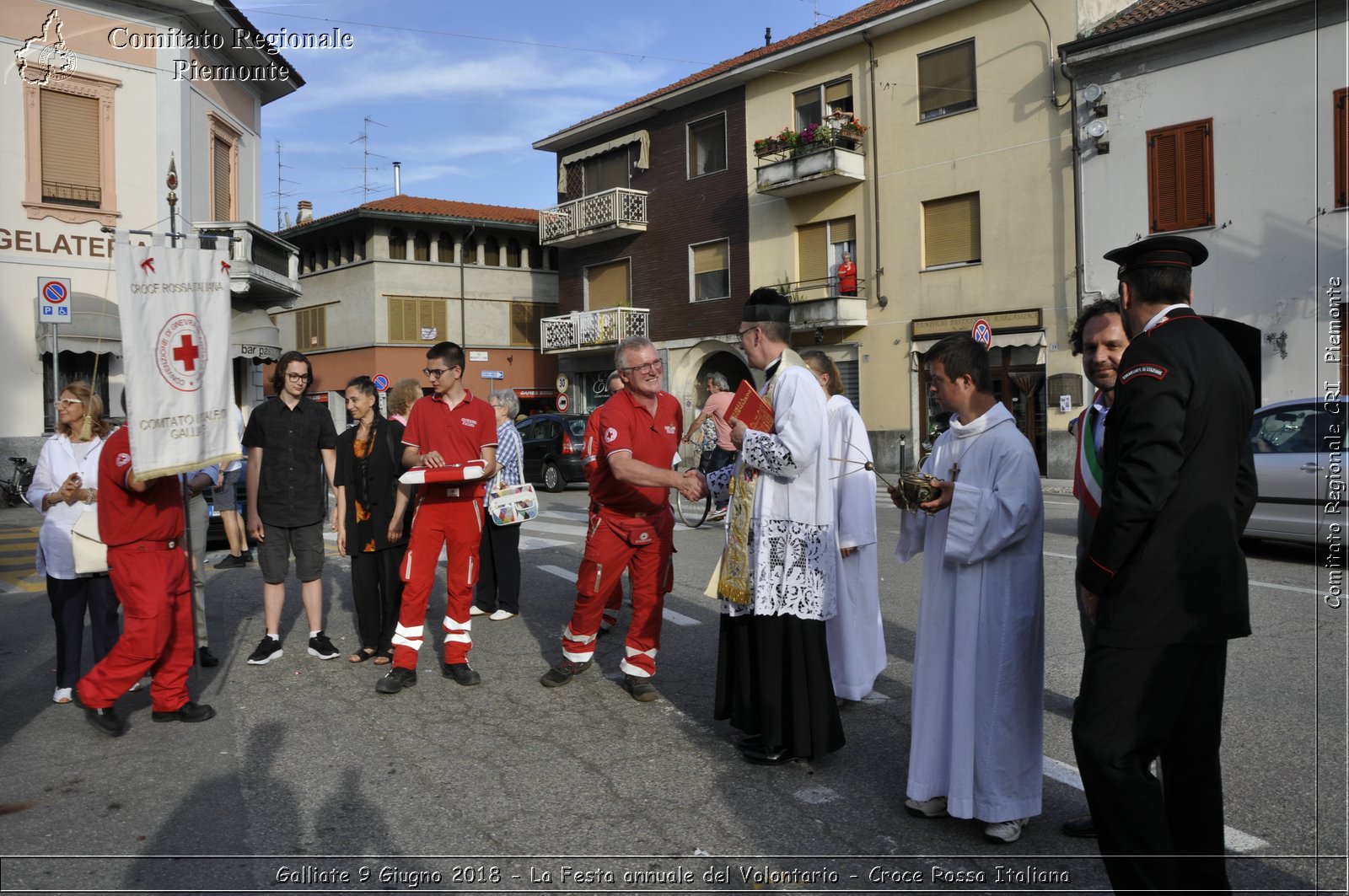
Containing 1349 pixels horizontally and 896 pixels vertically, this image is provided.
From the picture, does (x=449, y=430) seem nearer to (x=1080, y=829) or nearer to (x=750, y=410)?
(x=750, y=410)

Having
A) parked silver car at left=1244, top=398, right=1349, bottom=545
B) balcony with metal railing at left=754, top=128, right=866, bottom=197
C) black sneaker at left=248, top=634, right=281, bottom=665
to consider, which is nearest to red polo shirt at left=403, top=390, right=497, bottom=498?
black sneaker at left=248, top=634, right=281, bottom=665

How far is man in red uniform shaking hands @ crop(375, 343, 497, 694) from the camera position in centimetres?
607

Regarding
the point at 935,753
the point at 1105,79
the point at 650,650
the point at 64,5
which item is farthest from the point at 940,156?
the point at 935,753

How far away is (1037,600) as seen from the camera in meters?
3.81

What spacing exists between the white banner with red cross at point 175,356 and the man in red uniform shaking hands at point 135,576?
26 centimetres

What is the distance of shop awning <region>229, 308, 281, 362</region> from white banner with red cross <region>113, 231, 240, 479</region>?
16.7 meters

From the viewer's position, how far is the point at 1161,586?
2.86 m

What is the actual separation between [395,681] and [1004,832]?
362 cm

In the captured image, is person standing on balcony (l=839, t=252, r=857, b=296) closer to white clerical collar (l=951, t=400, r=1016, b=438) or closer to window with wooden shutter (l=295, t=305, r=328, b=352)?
white clerical collar (l=951, t=400, r=1016, b=438)

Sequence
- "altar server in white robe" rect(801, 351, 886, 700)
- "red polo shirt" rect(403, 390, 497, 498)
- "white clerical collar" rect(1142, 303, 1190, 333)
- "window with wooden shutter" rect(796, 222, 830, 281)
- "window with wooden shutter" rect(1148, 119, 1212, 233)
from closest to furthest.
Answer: "white clerical collar" rect(1142, 303, 1190, 333)
"altar server in white robe" rect(801, 351, 886, 700)
"red polo shirt" rect(403, 390, 497, 498)
"window with wooden shutter" rect(1148, 119, 1212, 233)
"window with wooden shutter" rect(796, 222, 830, 281)

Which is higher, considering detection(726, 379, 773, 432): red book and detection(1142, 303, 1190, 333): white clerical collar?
detection(1142, 303, 1190, 333): white clerical collar

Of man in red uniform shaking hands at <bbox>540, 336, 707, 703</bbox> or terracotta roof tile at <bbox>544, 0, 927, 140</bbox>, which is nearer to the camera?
man in red uniform shaking hands at <bbox>540, 336, 707, 703</bbox>

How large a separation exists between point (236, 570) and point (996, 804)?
360 inches

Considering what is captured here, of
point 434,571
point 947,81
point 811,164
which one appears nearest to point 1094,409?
point 434,571
